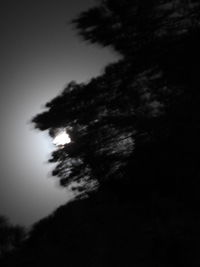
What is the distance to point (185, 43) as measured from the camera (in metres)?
11.5

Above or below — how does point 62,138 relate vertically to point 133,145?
above

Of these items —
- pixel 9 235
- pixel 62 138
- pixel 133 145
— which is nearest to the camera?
pixel 133 145

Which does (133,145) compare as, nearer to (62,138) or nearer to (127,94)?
(127,94)

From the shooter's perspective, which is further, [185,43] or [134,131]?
[134,131]

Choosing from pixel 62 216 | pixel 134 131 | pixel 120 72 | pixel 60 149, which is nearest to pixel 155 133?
pixel 134 131

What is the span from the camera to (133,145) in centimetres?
1310

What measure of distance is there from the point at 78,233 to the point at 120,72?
6.04m

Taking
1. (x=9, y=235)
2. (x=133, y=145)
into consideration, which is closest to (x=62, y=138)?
(x=133, y=145)

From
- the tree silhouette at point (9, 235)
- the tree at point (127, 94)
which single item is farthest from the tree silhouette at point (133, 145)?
the tree silhouette at point (9, 235)

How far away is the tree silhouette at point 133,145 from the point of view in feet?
32.1

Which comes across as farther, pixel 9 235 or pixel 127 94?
pixel 9 235

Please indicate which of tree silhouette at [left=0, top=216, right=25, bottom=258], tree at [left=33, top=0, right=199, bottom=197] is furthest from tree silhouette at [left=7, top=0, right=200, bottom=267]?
tree silhouette at [left=0, top=216, right=25, bottom=258]

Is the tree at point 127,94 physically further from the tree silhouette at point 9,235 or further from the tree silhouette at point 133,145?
the tree silhouette at point 9,235

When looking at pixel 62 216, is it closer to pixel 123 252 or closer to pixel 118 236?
pixel 118 236
